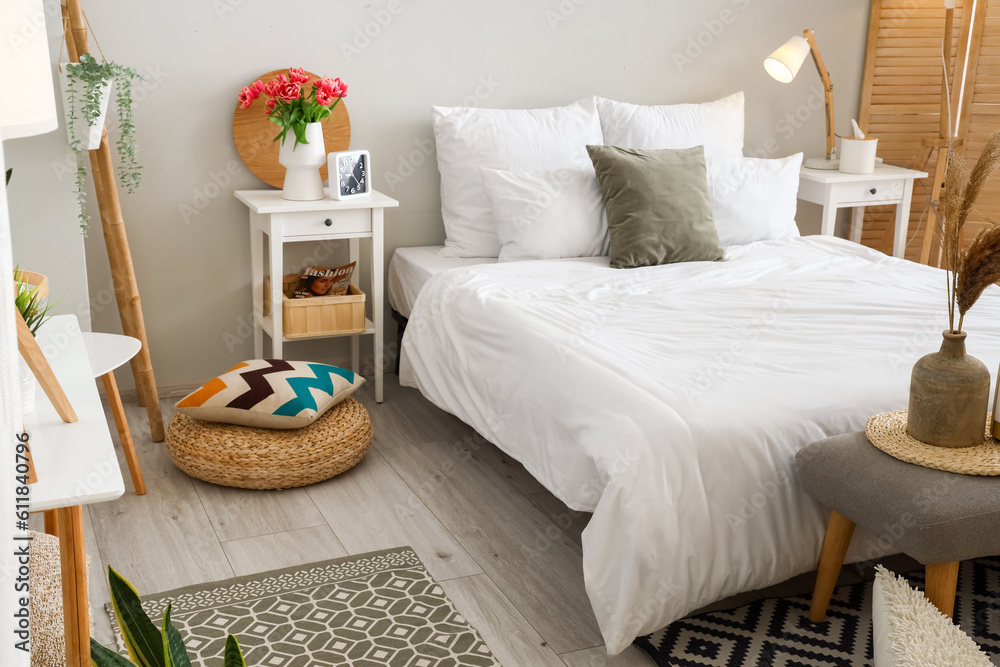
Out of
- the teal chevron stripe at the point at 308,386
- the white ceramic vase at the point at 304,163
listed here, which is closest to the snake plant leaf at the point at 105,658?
the teal chevron stripe at the point at 308,386

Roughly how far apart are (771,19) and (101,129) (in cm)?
277

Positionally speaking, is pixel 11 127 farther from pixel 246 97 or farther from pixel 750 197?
pixel 750 197

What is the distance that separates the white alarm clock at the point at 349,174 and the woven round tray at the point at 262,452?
84cm

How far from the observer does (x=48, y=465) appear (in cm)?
124

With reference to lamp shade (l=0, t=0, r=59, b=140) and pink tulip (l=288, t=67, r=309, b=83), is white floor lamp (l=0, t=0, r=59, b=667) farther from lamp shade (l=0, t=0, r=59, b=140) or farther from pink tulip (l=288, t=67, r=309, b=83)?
pink tulip (l=288, t=67, r=309, b=83)

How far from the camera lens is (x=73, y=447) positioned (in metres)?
1.30

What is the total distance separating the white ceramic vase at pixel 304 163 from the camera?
3.05 metres

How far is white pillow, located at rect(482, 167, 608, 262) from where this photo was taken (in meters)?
3.16

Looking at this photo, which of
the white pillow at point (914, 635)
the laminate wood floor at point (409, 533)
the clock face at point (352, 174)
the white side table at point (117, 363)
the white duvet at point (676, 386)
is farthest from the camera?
the clock face at point (352, 174)

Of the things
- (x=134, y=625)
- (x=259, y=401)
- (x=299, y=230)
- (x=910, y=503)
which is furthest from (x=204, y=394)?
(x=910, y=503)

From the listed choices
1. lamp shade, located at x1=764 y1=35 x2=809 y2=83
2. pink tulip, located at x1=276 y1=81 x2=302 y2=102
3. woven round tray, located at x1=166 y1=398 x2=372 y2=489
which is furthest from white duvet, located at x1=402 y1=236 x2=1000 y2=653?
lamp shade, located at x1=764 y1=35 x2=809 y2=83

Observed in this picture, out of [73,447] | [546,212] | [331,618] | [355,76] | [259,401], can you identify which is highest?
[355,76]

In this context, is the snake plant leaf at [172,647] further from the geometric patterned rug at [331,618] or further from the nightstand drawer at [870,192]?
the nightstand drawer at [870,192]

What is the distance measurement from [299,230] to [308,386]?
0.62 metres
